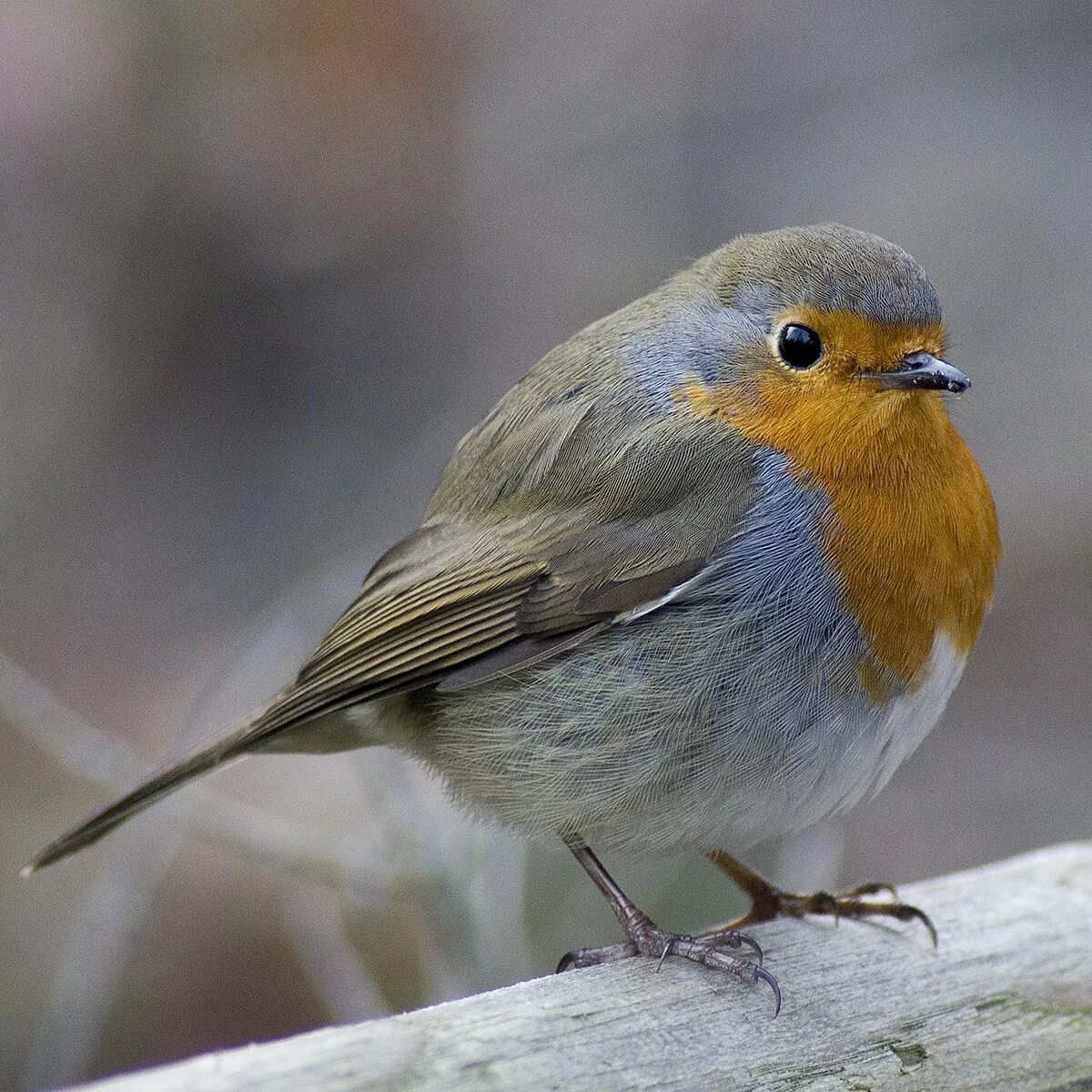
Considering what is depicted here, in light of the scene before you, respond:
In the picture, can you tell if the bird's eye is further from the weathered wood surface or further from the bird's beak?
the weathered wood surface

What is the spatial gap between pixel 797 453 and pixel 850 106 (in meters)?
5.15

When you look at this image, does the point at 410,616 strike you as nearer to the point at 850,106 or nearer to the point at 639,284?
the point at 639,284

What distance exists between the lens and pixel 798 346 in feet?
11.2

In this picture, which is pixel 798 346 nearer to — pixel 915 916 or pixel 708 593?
pixel 708 593

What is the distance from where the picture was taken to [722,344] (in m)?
3.54

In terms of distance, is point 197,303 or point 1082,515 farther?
point 197,303

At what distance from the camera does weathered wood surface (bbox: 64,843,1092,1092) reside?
2463mm

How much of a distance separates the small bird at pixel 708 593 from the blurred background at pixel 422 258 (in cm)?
287

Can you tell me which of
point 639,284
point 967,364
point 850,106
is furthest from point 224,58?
point 967,364

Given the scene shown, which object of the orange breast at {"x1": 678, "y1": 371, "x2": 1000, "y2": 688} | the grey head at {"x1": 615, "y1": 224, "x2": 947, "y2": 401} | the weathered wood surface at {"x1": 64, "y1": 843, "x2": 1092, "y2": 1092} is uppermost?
the grey head at {"x1": 615, "y1": 224, "x2": 947, "y2": 401}

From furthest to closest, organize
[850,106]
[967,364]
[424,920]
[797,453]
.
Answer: [850,106] < [967,364] < [424,920] < [797,453]

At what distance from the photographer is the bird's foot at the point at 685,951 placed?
3186 mm

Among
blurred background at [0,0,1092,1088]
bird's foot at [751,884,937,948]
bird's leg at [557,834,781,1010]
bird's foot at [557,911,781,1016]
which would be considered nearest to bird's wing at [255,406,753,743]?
bird's leg at [557,834,781,1010]

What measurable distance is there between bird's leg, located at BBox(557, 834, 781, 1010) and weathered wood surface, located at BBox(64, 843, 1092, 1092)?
33 mm
